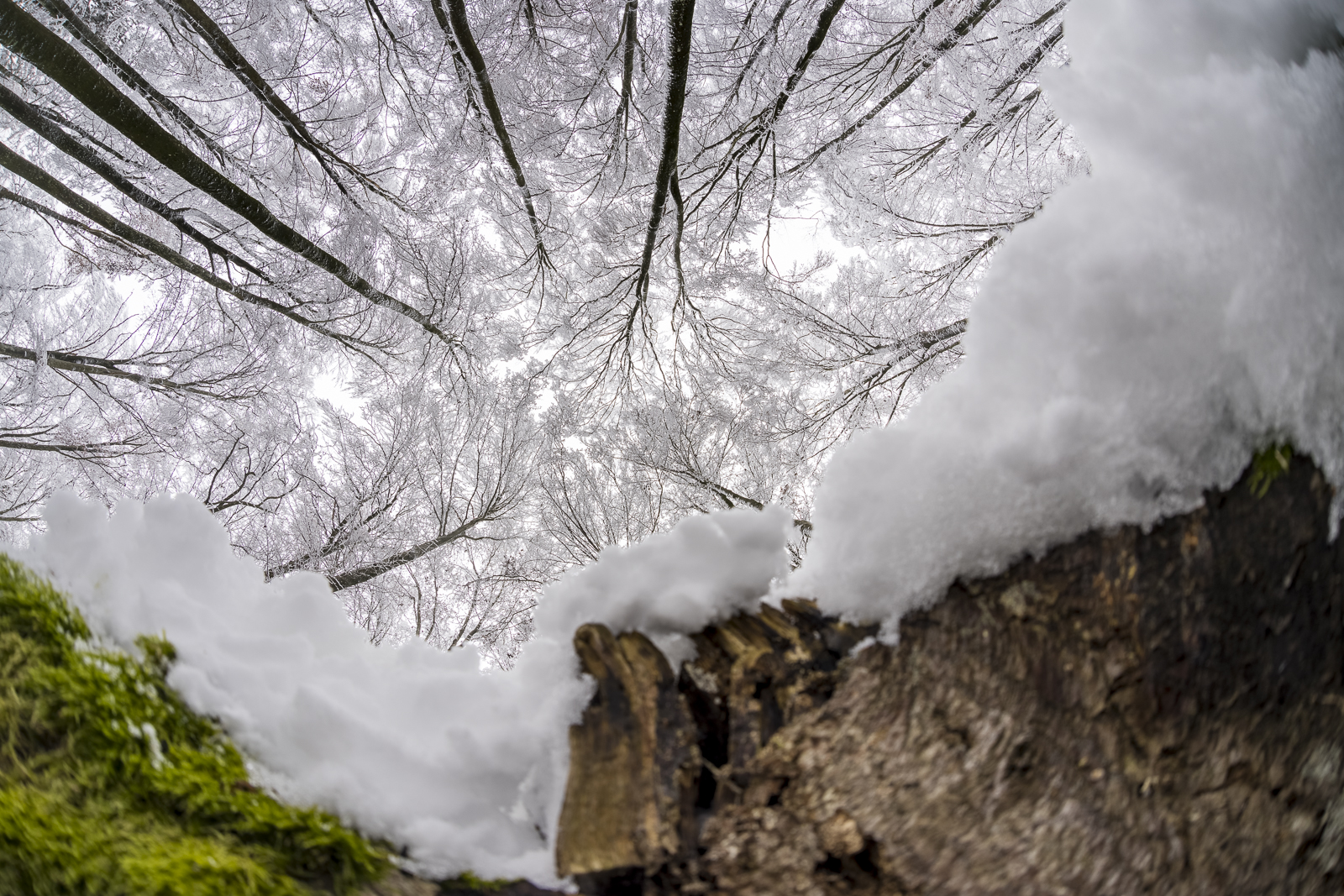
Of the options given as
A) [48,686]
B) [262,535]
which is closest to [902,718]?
[48,686]

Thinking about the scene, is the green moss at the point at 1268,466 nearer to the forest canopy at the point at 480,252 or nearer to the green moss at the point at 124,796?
the green moss at the point at 124,796

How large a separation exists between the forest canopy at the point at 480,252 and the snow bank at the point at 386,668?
93.1 inches

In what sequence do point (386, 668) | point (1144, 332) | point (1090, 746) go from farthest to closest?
point (386, 668), point (1144, 332), point (1090, 746)

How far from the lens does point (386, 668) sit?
1.01 meters

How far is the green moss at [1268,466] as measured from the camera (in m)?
0.69

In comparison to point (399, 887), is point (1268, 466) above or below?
above

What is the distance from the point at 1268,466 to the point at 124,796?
146 cm

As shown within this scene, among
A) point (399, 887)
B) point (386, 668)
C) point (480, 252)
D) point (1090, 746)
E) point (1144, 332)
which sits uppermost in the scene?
point (480, 252)

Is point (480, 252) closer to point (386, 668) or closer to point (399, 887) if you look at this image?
point (386, 668)

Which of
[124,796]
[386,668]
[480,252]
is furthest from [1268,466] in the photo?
[480,252]

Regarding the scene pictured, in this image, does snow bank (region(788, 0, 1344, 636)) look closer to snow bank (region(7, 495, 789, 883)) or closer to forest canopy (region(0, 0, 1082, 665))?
snow bank (region(7, 495, 789, 883))

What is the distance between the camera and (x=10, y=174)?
139 inches

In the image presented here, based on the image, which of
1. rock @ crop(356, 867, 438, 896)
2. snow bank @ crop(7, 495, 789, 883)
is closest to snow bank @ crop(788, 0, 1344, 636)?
snow bank @ crop(7, 495, 789, 883)

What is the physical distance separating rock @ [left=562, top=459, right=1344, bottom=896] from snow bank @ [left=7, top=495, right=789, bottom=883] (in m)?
0.14
